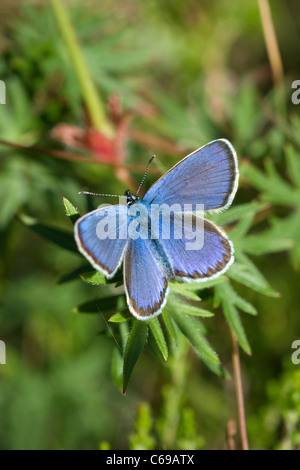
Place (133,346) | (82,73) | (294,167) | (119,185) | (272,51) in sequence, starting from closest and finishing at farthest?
(133,346)
(294,167)
(82,73)
(272,51)
(119,185)

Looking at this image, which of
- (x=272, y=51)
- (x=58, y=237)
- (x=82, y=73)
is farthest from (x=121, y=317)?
(x=272, y=51)

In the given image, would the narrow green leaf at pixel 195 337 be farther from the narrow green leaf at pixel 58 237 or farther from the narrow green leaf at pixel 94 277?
the narrow green leaf at pixel 58 237

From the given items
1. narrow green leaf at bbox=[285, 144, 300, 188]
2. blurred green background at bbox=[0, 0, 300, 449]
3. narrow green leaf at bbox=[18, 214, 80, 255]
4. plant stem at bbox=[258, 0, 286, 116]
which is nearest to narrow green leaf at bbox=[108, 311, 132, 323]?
narrow green leaf at bbox=[18, 214, 80, 255]

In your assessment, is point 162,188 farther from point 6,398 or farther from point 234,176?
point 6,398

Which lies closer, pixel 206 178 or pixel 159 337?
pixel 159 337

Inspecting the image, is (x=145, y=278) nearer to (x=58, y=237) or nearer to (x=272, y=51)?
(x=58, y=237)

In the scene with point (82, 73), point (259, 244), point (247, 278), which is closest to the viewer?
point (247, 278)
